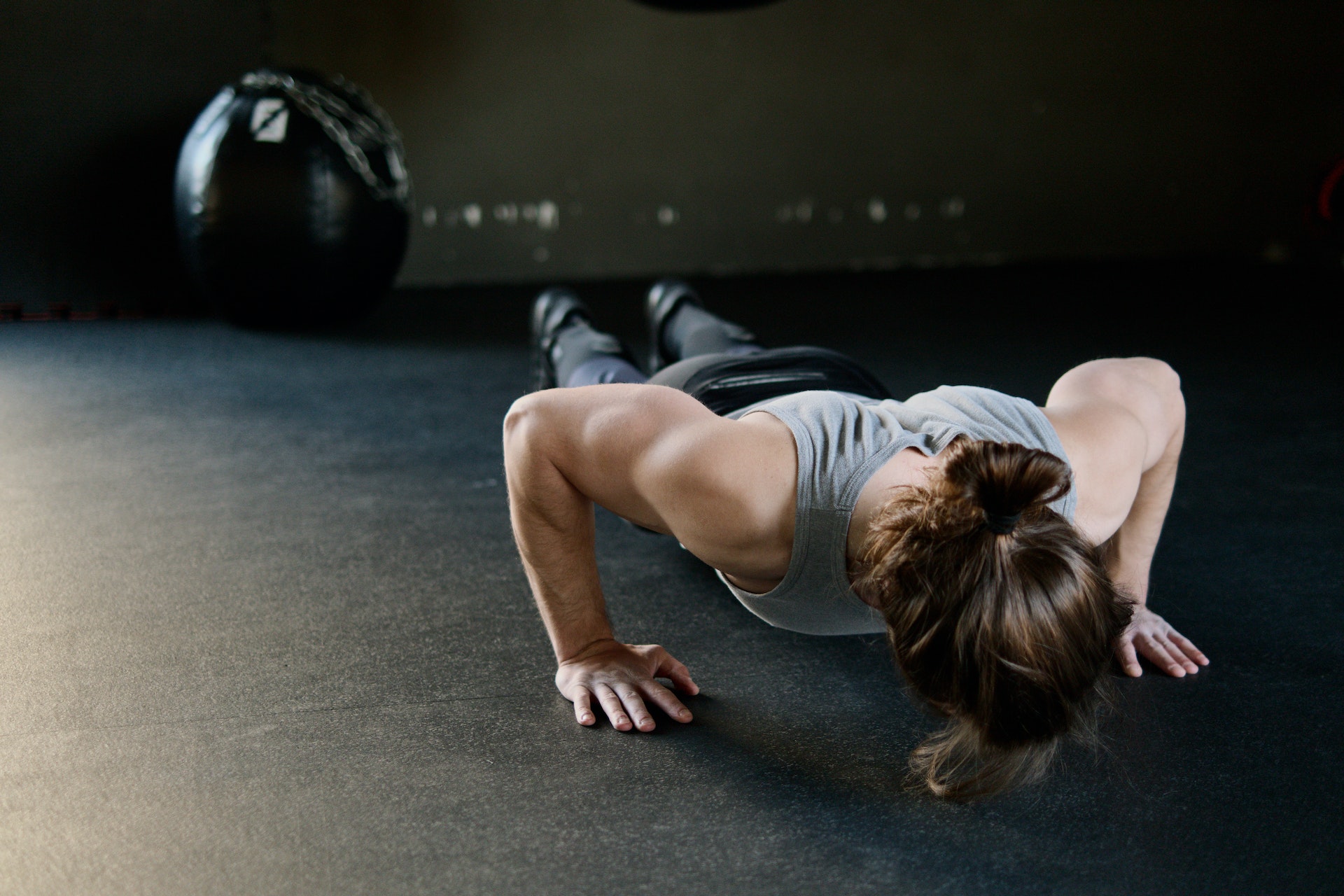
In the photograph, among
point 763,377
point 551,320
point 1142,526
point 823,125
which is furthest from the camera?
point 823,125

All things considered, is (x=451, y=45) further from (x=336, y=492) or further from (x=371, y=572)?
(x=371, y=572)

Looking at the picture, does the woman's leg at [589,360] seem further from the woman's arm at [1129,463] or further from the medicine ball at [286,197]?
the medicine ball at [286,197]

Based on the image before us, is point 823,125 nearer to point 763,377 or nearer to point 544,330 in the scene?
point 544,330

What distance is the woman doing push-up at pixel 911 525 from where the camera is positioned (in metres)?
0.98

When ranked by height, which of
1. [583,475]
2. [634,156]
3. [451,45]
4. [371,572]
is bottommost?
[371,572]

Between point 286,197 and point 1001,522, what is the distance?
313cm

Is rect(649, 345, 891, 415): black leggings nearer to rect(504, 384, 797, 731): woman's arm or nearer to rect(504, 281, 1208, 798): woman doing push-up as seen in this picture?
rect(504, 281, 1208, 798): woman doing push-up

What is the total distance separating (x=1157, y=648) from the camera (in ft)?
4.94

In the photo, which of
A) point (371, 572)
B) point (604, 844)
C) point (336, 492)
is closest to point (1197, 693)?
point (604, 844)

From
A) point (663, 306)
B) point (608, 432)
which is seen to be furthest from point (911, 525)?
point (663, 306)

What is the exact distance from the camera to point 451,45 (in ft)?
15.7

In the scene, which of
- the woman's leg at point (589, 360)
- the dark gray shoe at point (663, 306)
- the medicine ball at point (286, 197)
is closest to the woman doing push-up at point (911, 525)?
the woman's leg at point (589, 360)

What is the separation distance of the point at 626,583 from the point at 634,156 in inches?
142

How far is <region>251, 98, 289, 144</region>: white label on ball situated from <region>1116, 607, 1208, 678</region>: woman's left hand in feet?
9.95
